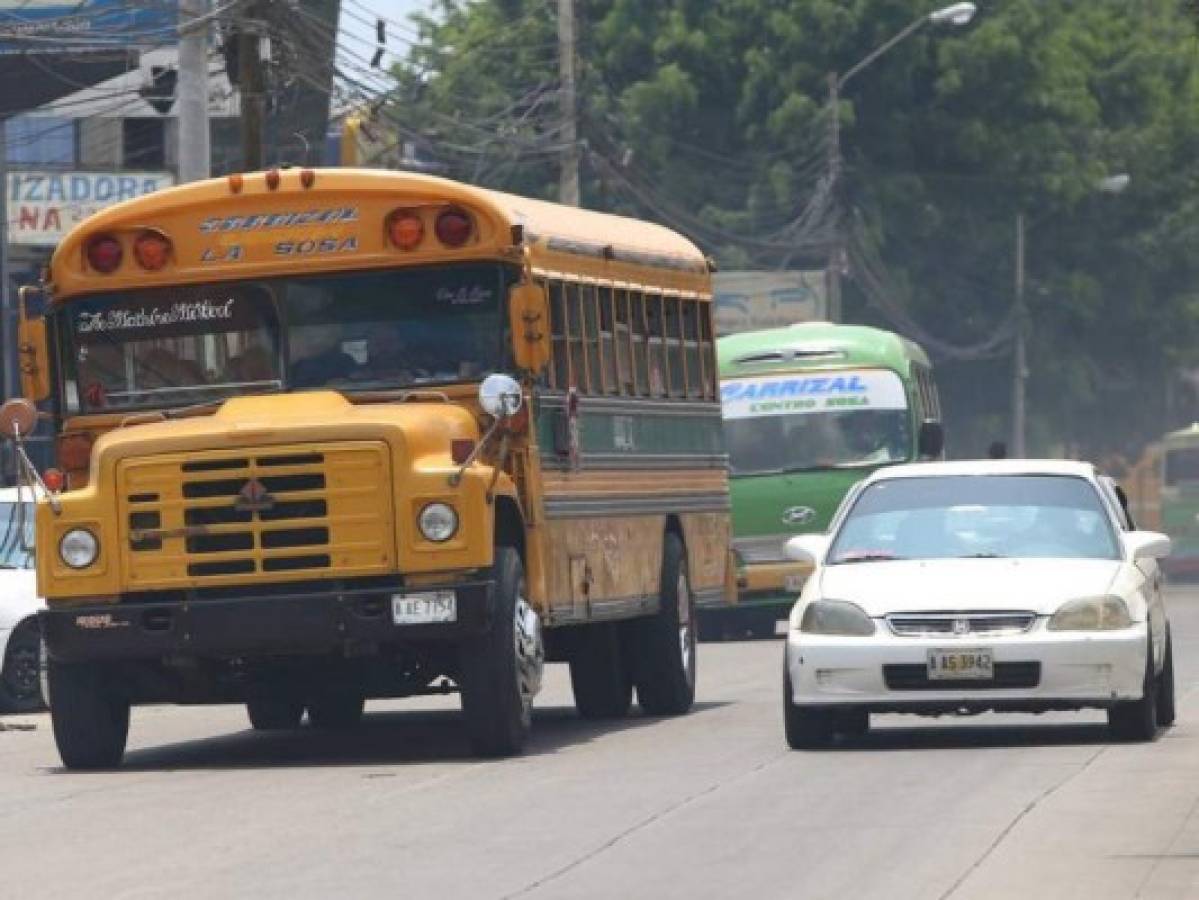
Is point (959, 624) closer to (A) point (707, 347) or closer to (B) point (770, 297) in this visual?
(A) point (707, 347)

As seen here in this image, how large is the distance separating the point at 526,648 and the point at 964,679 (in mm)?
2252

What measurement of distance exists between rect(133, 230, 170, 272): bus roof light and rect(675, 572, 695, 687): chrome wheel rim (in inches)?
189

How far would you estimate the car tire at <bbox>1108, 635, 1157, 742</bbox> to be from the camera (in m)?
17.3

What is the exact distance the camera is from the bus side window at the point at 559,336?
739 inches

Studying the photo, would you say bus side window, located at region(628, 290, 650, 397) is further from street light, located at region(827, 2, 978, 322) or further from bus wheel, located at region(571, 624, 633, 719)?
street light, located at region(827, 2, 978, 322)

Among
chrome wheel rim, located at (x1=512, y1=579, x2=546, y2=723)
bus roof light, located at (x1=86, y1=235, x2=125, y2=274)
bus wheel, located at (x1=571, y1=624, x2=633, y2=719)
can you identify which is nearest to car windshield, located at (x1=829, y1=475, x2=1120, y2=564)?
chrome wheel rim, located at (x1=512, y1=579, x2=546, y2=723)

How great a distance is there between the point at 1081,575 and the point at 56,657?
5.17 metres

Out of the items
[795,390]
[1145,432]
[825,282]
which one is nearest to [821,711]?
[795,390]

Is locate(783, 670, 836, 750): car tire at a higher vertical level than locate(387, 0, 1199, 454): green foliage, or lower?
lower

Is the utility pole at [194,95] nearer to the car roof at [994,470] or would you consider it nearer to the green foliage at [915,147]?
the car roof at [994,470]

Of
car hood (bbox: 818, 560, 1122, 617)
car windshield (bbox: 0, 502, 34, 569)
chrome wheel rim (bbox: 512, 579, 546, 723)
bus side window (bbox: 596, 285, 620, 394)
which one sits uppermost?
bus side window (bbox: 596, 285, 620, 394)

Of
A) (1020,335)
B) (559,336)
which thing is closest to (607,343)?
(559,336)

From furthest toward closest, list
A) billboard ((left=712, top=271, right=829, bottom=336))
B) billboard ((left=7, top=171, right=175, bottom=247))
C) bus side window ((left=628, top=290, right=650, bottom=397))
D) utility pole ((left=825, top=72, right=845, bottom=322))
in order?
billboard ((left=712, top=271, right=829, bottom=336)) → utility pole ((left=825, top=72, right=845, bottom=322)) → billboard ((left=7, top=171, right=175, bottom=247)) → bus side window ((left=628, top=290, right=650, bottom=397))

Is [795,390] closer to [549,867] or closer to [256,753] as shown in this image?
[256,753]
